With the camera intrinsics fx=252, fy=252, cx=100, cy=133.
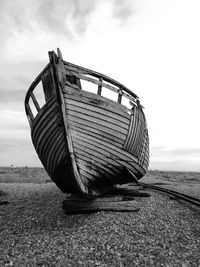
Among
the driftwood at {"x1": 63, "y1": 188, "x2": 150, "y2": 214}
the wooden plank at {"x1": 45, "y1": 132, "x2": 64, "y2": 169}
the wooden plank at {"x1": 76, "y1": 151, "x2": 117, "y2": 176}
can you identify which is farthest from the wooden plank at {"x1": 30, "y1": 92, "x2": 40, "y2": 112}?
the driftwood at {"x1": 63, "y1": 188, "x2": 150, "y2": 214}

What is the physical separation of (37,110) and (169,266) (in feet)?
21.8

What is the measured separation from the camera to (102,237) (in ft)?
19.0

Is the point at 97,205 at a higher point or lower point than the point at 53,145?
lower

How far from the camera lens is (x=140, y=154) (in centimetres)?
1075

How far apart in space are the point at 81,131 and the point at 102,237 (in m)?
3.28

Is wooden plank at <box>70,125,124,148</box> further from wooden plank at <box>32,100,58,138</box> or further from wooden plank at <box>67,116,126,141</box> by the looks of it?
wooden plank at <box>32,100,58,138</box>

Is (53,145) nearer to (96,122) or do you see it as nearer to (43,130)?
(43,130)

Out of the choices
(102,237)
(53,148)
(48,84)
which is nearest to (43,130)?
(53,148)

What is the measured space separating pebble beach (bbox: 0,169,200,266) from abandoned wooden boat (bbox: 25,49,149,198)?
1.26 meters

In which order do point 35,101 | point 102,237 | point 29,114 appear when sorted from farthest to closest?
point 29,114, point 35,101, point 102,237

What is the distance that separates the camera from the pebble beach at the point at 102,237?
4715 millimetres

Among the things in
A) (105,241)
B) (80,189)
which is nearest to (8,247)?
(105,241)

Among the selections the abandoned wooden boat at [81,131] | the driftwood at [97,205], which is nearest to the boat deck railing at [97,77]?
the abandoned wooden boat at [81,131]

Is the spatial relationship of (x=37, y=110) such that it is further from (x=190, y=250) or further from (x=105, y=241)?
(x=190, y=250)
